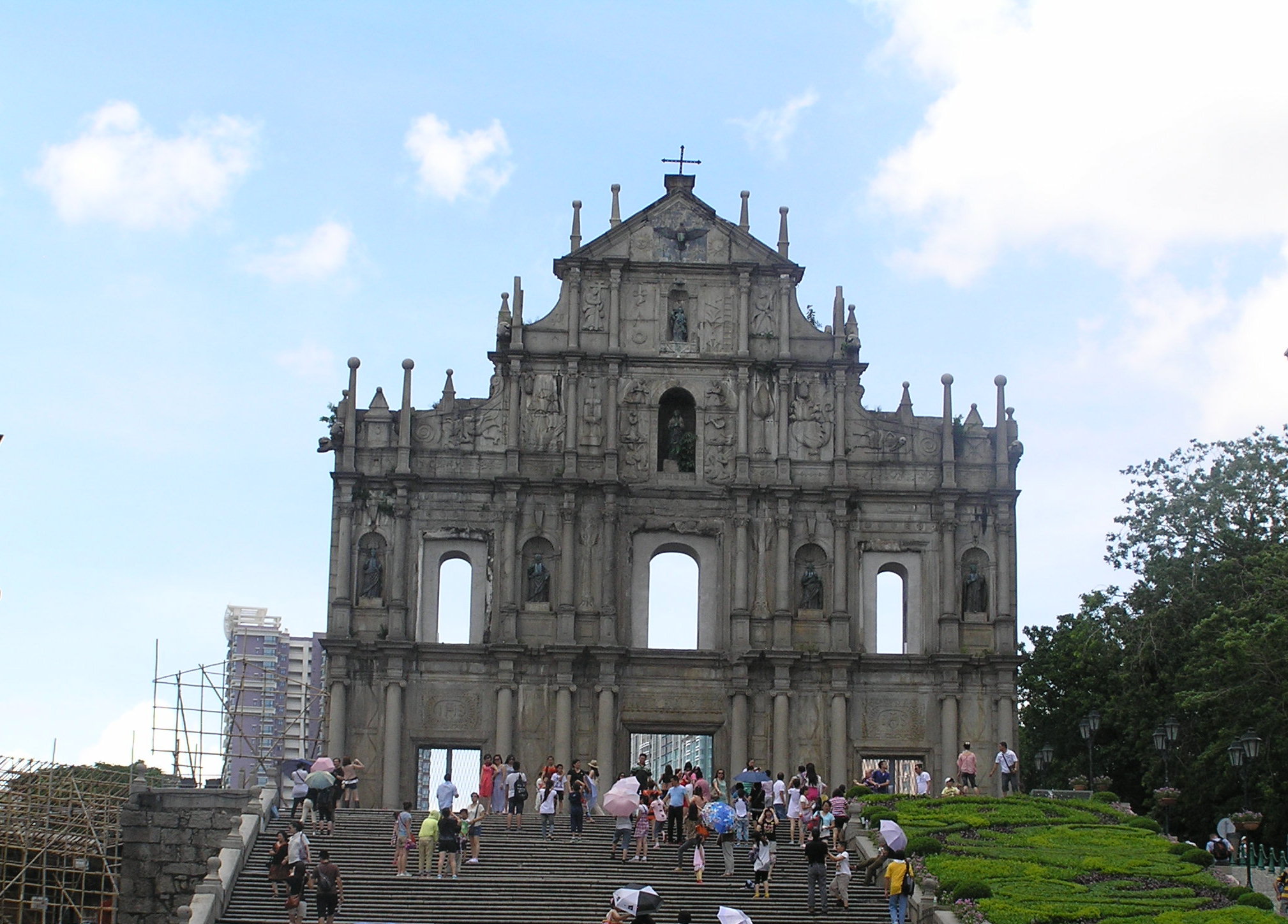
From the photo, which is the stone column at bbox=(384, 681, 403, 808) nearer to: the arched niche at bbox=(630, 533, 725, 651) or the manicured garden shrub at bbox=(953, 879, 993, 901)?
the arched niche at bbox=(630, 533, 725, 651)

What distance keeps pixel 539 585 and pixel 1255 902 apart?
20.8 m

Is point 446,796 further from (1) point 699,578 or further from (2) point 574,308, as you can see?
(2) point 574,308

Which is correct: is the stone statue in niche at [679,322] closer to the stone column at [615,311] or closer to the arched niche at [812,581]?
the stone column at [615,311]

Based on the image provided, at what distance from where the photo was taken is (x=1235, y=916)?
33281mm

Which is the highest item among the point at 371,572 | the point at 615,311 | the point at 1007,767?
the point at 615,311

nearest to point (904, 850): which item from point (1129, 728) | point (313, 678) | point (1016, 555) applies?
point (1016, 555)

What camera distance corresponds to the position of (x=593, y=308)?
2076 inches

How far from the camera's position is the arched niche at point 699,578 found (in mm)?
50844

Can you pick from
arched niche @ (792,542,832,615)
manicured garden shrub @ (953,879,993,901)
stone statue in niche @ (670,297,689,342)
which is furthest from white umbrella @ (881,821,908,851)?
stone statue in niche @ (670,297,689,342)

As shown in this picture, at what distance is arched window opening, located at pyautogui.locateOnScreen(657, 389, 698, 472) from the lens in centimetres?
5203

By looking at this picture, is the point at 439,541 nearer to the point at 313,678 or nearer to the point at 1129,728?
the point at 1129,728

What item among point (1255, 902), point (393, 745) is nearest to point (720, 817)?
point (1255, 902)

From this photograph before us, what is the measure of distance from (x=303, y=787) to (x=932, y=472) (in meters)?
19.7

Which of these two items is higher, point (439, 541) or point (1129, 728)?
point (439, 541)
